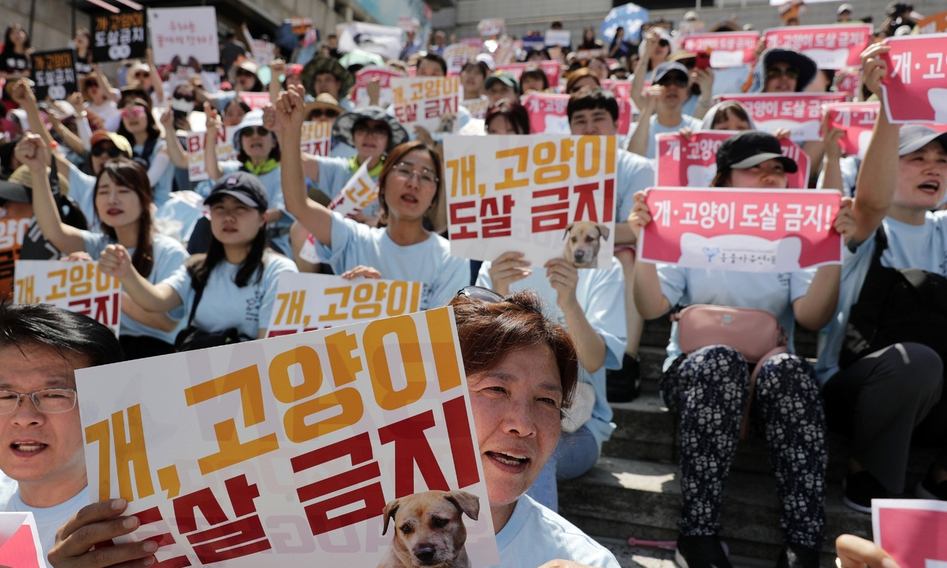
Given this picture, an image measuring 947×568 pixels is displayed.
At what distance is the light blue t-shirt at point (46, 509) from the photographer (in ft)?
5.83

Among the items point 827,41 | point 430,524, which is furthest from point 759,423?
point 827,41

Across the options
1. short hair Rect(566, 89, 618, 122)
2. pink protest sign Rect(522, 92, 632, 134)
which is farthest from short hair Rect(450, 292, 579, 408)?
pink protest sign Rect(522, 92, 632, 134)

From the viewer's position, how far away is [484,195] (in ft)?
9.95

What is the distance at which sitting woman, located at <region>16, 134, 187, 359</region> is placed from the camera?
400cm

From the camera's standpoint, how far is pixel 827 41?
8164 mm

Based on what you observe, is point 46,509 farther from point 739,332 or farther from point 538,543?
point 739,332

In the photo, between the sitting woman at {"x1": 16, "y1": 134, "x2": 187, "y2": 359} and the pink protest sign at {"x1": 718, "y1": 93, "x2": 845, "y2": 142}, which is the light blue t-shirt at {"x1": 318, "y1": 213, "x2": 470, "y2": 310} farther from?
the pink protest sign at {"x1": 718, "y1": 93, "x2": 845, "y2": 142}

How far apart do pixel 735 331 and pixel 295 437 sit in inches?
92.9

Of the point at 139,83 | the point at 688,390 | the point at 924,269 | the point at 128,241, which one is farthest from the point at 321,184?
the point at 139,83

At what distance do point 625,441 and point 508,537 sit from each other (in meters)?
2.37

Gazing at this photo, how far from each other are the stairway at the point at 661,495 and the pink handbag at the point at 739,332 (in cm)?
35

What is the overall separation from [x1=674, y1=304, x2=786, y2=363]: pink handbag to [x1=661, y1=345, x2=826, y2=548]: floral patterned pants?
0.51 feet

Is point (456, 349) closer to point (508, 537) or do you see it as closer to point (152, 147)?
point (508, 537)

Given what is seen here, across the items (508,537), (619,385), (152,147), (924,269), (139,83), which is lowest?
(619,385)
